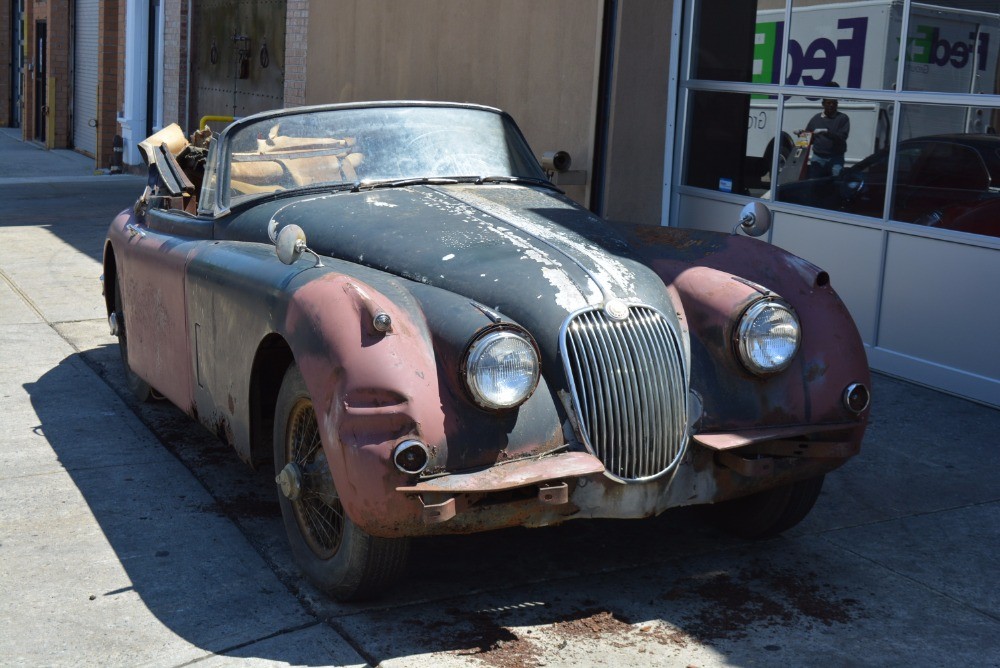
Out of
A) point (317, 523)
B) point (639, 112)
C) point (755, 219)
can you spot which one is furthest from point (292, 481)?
point (639, 112)

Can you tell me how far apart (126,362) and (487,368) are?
359 centimetres

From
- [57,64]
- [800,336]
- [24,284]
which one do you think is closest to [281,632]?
[800,336]

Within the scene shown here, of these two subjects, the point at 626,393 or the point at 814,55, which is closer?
the point at 626,393

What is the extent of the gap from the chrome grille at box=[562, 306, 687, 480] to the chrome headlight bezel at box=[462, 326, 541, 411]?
0.18 m

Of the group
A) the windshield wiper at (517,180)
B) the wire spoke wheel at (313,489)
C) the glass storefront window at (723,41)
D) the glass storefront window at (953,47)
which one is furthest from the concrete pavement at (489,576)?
the glass storefront window at (723,41)

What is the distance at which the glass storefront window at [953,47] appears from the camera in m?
6.77

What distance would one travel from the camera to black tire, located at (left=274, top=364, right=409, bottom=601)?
150 inches

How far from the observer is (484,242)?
14.5 feet

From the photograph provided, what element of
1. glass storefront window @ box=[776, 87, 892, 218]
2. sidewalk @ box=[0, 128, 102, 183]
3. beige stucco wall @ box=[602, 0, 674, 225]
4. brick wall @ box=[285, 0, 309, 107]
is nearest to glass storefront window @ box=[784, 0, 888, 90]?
glass storefront window @ box=[776, 87, 892, 218]

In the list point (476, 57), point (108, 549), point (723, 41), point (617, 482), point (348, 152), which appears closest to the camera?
point (617, 482)

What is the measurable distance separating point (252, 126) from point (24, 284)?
512 centimetres

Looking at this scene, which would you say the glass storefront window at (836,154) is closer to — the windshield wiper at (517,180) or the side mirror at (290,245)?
the windshield wiper at (517,180)

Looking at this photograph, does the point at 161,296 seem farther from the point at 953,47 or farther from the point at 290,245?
the point at 953,47

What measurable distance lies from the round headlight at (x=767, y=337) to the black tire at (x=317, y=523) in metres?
1.32
